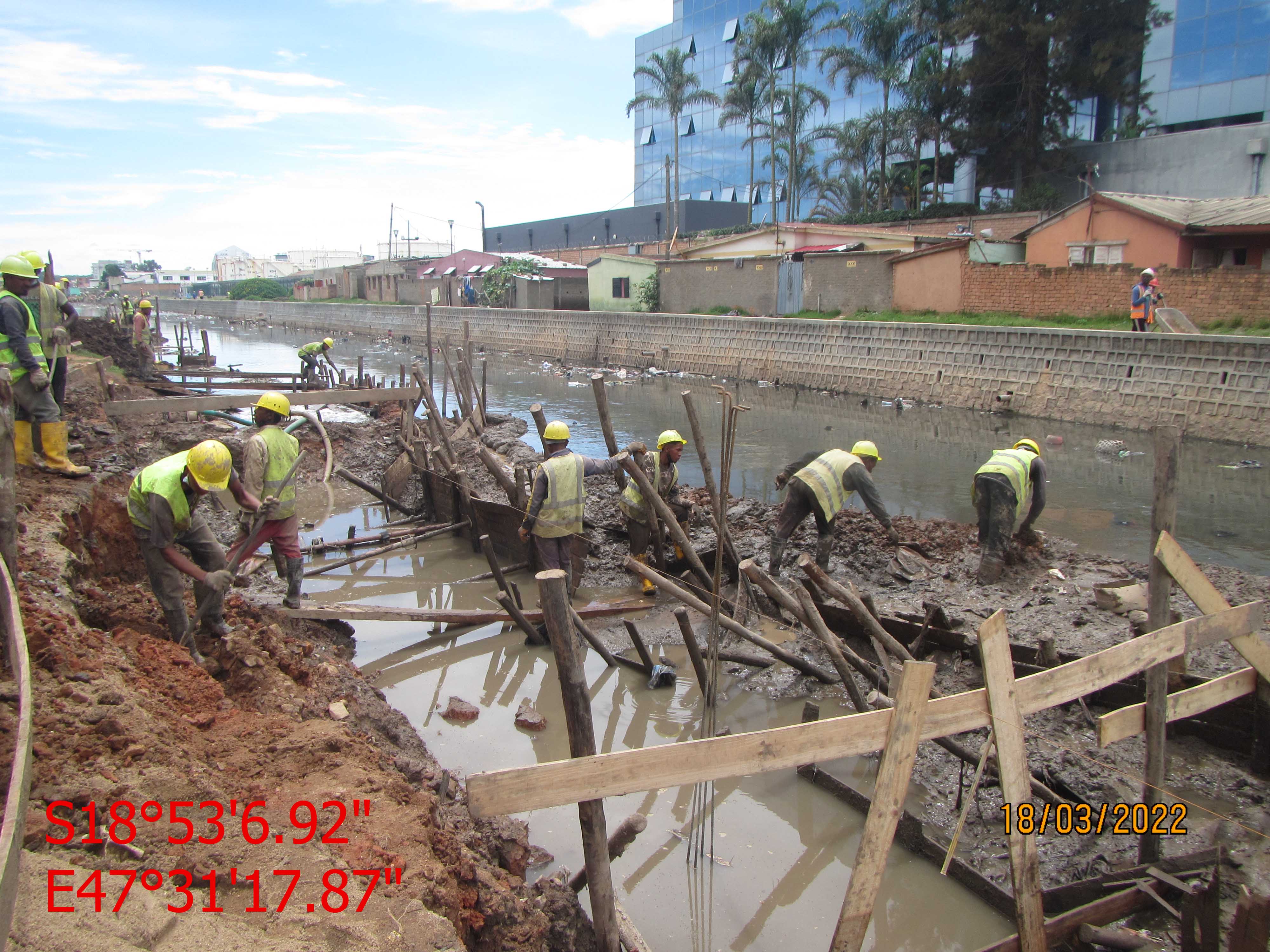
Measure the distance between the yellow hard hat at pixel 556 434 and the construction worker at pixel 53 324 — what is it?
4222 millimetres

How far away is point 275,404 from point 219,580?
2.18 metres

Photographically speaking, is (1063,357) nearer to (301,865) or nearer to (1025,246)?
(1025,246)

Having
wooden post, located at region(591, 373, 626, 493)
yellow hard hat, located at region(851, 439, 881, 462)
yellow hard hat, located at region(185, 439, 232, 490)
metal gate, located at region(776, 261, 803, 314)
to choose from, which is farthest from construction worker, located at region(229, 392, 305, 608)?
metal gate, located at region(776, 261, 803, 314)

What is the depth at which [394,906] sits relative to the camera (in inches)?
110

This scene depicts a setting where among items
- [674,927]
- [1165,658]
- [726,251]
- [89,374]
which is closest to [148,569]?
[674,927]

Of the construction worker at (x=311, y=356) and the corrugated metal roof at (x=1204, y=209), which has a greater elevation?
the corrugated metal roof at (x=1204, y=209)

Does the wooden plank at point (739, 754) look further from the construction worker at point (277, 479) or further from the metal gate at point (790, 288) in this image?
the metal gate at point (790, 288)

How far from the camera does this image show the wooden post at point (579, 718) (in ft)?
10.1

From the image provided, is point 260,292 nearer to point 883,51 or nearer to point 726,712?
point 883,51

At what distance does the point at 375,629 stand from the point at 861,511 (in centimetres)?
578

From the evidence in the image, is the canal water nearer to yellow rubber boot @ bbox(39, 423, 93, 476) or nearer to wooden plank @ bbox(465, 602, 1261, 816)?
wooden plank @ bbox(465, 602, 1261, 816)

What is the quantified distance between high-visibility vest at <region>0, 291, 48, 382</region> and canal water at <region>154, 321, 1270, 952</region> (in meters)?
3.22

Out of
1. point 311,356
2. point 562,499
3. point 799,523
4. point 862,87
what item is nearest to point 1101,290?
point 799,523

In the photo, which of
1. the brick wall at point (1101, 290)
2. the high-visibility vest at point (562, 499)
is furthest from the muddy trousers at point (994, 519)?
the brick wall at point (1101, 290)
